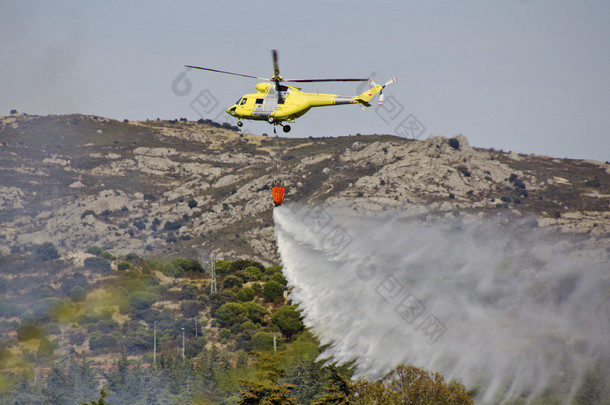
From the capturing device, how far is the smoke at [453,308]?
48.9m

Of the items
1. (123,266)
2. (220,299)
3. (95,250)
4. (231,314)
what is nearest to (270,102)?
Answer: (231,314)

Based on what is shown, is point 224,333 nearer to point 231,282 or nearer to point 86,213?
point 231,282

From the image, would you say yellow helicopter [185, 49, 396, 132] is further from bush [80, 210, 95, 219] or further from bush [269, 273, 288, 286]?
bush [80, 210, 95, 219]

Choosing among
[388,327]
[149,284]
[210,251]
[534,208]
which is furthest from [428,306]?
[534,208]

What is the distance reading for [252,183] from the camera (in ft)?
647

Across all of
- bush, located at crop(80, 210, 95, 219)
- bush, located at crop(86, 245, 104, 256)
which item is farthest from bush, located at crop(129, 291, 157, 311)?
bush, located at crop(80, 210, 95, 219)

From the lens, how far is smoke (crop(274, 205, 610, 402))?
48.9 metres

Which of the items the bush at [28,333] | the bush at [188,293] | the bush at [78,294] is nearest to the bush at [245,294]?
the bush at [188,293]

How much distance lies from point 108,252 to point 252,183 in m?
43.1

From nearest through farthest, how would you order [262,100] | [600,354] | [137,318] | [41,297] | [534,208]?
[600,354], [262,100], [137,318], [41,297], [534,208]

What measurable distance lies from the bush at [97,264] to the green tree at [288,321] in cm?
5406

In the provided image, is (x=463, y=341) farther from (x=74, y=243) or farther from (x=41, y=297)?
(x=74, y=243)

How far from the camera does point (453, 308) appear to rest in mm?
58000

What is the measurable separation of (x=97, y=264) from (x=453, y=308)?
103821mm
